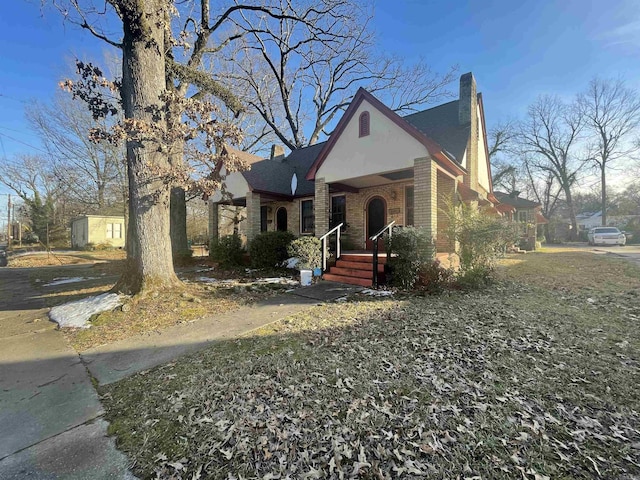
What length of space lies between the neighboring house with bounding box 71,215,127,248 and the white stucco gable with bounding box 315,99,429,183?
77.1 feet

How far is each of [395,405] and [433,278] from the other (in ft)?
16.9

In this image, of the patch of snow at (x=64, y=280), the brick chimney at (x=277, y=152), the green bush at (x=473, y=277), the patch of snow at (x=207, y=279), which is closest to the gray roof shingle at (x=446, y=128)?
the green bush at (x=473, y=277)

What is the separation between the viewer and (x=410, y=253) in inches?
282

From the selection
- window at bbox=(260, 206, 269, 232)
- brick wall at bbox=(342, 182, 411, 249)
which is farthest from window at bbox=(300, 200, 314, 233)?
window at bbox=(260, 206, 269, 232)

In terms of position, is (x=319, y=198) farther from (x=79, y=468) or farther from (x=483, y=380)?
(x=79, y=468)

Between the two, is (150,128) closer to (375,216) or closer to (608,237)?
(375,216)

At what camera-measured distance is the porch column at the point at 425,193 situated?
8086 millimetres

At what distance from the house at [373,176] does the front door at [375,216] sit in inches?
1.7

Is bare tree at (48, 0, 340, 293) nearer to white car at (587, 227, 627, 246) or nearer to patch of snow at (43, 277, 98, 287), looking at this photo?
patch of snow at (43, 277, 98, 287)

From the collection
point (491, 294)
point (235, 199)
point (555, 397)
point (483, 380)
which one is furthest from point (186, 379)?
point (235, 199)

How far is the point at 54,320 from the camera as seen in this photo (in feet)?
16.8

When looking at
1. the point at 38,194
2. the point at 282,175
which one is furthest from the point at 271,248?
the point at 38,194

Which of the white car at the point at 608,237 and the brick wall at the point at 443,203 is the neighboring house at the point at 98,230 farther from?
the white car at the point at 608,237

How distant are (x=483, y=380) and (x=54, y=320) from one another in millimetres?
6988
